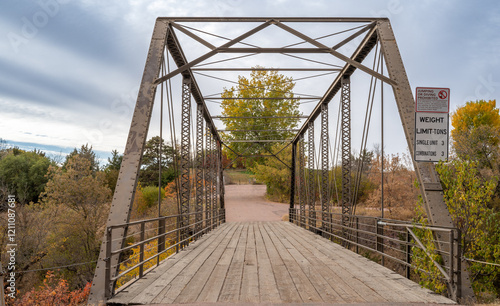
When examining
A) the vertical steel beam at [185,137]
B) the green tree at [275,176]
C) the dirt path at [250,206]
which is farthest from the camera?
the green tree at [275,176]

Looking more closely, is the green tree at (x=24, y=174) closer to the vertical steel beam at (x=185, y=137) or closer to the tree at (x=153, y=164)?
the tree at (x=153, y=164)

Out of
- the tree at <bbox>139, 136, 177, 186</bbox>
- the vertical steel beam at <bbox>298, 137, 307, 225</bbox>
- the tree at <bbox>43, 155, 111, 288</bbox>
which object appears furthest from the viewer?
the tree at <bbox>139, 136, 177, 186</bbox>

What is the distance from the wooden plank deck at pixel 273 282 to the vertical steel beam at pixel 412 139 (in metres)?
0.78

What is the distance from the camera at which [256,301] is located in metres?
4.61

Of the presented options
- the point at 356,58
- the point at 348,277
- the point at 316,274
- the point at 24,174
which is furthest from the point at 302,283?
the point at 24,174

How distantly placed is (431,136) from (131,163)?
4.62 metres

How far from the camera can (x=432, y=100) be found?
5664mm

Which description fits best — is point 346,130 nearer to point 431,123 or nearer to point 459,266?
point 431,123

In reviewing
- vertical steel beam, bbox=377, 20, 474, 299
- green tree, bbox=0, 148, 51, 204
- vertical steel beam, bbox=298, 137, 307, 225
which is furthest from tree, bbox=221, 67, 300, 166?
vertical steel beam, bbox=377, 20, 474, 299

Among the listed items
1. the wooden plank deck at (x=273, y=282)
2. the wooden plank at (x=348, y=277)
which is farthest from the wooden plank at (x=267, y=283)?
the wooden plank at (x=348, y=277)

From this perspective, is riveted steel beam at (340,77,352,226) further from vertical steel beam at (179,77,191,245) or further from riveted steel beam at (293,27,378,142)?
vertical steel beam at (179,77,191,245)

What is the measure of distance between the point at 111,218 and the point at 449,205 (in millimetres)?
5071

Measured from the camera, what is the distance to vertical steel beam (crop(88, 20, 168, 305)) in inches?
193

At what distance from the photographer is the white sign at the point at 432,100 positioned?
18.5 ft
